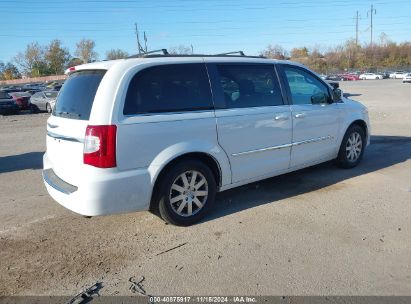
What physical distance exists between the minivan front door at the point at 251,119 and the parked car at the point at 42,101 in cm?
2051

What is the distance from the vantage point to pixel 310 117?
5.57 metres

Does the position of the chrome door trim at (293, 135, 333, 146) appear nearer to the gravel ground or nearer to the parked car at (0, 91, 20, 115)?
the gravel ground

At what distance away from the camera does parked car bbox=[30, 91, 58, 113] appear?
23214 millimetres

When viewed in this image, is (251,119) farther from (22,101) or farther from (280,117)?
(22,101)

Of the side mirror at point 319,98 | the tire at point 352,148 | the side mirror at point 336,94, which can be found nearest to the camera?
the side mirror at point 319,98

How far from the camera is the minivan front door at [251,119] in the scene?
457 centimetres

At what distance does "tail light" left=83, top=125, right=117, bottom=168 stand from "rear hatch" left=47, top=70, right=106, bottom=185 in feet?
0.39

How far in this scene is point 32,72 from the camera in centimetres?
10231

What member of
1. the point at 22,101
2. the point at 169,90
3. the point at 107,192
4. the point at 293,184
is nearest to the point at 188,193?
the point at 107,192

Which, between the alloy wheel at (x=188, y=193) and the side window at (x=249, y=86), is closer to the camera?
the alloy wheel at (x=188, y=193)

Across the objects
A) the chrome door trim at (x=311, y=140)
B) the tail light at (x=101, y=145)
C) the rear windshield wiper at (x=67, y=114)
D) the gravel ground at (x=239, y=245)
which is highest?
the rear windshield wiper at (x=67, y=114)

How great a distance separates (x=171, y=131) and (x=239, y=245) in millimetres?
1380

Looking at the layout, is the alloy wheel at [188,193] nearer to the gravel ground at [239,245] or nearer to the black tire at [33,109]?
the gravel ground at [239,245]

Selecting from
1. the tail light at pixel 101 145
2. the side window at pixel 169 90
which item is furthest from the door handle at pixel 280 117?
the tail light at pixel 101 145
